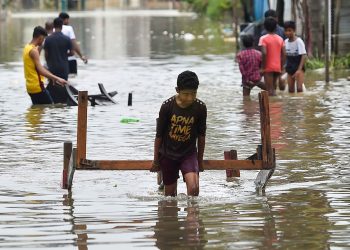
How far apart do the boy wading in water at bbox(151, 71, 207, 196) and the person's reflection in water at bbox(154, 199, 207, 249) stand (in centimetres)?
28

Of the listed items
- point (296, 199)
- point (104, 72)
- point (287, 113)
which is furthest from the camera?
point (104, 72)

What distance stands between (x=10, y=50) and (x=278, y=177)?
28.7 m

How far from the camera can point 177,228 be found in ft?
32.5

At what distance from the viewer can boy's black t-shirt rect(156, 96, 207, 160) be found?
35.7 ft

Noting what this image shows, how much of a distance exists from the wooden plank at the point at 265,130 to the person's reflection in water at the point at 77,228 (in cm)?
178

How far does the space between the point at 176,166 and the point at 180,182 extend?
1569mm

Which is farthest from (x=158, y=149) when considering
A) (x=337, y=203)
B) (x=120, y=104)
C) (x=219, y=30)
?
(x=219, y=30)

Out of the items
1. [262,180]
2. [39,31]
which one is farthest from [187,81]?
[39,31]

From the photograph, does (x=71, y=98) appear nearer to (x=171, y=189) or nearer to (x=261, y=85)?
(x=261, y=85)

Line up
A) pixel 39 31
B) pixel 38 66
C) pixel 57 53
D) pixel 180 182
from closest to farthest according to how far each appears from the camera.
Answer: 1. pixel 180 182
2. pixel 39 31
3. pixel 38 66
4. pixel 57 53

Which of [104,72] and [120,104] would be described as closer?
[120,104]

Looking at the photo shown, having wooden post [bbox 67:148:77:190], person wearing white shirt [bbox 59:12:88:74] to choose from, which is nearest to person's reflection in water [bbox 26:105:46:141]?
wooden post [bbox 67:148:77:190]

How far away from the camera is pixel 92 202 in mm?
11297

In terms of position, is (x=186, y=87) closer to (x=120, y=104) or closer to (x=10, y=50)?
(x=120, y=104)
